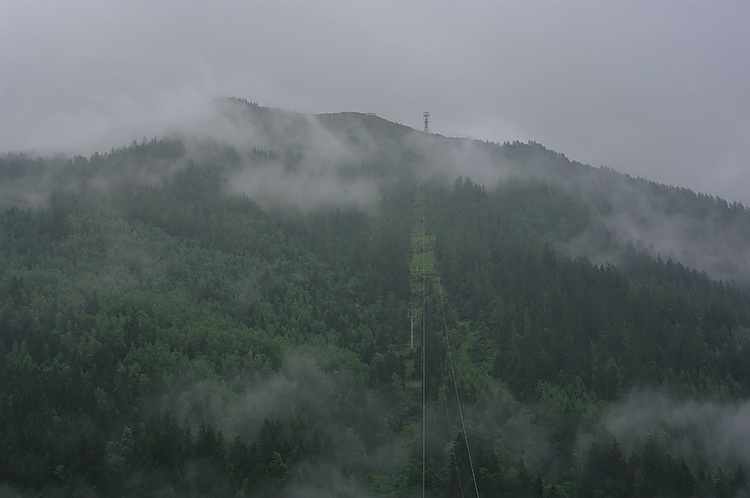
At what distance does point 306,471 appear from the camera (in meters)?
74.5

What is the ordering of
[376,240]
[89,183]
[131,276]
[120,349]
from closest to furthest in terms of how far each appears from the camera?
[120,349] < [131,276] < [376,240] < [89,183]

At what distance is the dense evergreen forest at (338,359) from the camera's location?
74.4 meters

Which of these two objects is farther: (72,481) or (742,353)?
(742,353)

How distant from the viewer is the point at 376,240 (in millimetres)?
152625

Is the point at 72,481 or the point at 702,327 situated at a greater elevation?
the point at 702,327

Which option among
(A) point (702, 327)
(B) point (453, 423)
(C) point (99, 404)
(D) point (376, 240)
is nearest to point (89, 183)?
(D) point (376, 240)

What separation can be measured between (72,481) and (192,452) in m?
12.7

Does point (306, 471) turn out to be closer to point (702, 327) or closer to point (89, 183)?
point (702, 327)

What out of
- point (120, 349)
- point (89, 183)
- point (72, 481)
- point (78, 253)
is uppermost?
point (89, 183)

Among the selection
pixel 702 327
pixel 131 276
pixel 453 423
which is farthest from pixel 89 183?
pixel 702 327

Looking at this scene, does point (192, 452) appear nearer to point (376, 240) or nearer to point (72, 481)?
point (72, 481)

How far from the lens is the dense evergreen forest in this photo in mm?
74375

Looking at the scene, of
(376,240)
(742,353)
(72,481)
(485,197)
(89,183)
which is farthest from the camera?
(485,197)

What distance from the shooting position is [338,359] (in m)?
99.5
